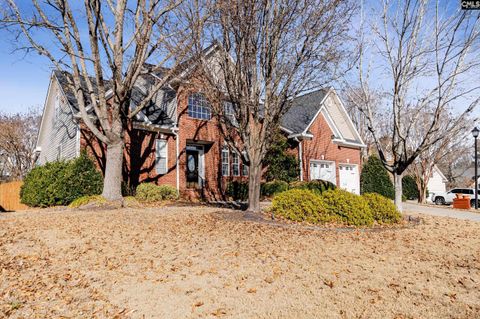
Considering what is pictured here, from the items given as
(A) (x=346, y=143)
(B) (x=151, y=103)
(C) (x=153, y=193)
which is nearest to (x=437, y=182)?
(A) (x=346, y=143)

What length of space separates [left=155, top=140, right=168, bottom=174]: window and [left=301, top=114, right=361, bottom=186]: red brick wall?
813 cm

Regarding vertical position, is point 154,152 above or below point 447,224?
above

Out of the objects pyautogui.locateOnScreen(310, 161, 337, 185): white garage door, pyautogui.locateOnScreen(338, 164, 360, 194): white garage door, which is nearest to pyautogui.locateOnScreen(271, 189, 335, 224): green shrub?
pyautogui.locateOnScreen(310, 161, 337, 185): white garage door

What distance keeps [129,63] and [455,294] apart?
11.7 meters

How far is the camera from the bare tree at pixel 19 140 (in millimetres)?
27938

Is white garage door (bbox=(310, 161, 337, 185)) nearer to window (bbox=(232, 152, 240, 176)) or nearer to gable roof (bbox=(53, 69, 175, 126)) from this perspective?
window (bbox=(232, 152, 240, 176))

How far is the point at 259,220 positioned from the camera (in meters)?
8.48

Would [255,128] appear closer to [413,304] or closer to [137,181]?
[413,304]

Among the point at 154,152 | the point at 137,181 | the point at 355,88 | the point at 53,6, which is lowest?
the point at 137,181

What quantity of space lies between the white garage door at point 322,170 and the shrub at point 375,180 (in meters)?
3.51

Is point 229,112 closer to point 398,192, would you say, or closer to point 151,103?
point 398,192

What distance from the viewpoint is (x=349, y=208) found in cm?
846

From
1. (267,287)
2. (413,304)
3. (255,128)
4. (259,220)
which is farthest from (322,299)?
(255,128)

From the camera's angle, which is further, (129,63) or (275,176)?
(275,176)
